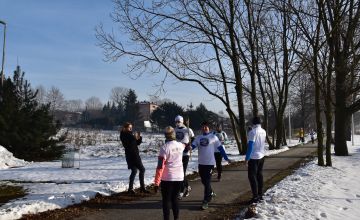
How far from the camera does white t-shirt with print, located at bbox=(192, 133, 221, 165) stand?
10.2 meters

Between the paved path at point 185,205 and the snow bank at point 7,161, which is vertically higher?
the snow bank at point 7,161

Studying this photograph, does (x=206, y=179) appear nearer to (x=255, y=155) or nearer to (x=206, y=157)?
(x=206, y=157)

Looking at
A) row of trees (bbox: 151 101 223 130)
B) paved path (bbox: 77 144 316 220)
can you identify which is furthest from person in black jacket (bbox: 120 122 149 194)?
row of trees (bbox: 151 101 223 130)

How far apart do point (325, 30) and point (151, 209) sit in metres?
12.5

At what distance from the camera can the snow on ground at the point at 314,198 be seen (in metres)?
9.22

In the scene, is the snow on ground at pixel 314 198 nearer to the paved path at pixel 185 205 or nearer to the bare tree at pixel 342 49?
the paved path at pixel 185 205

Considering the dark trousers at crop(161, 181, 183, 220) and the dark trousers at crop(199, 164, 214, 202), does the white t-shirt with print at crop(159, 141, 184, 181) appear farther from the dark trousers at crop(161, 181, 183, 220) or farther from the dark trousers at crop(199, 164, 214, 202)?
the dark trousers at crop(199, 164, 214, 202)

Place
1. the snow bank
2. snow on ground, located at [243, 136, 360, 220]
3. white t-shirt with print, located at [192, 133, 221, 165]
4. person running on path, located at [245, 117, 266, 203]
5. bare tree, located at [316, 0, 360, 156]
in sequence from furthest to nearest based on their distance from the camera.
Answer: the snow bank
bare tree, located at [316, 0, 360, 156]
person running on path, located at [245, 117, 266, 203]
white t-shirt with print, located at [192, 133, 221, 165]
snow on ground, located at [243, 136, 360, 220]

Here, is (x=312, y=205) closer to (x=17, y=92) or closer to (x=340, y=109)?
(x=340, y=109)

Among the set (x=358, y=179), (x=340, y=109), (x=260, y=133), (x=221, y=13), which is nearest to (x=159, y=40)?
(x=221, y=13)

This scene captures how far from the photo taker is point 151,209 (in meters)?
9.91

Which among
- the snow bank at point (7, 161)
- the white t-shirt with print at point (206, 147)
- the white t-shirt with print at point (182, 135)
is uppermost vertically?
the white t-shirt with print at point (182, 135)

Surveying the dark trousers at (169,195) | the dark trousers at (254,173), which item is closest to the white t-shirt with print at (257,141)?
the dark trousers at (254,173)

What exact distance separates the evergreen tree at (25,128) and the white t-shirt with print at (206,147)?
1914cm
